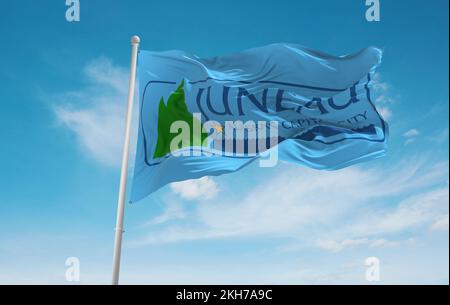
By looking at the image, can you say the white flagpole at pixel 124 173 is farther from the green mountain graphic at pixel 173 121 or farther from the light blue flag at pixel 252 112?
the green mountain graphic at pixel 173 121

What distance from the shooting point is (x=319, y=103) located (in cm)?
1201

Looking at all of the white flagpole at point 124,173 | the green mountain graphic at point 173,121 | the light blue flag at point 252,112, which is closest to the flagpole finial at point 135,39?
the white flagpole at point 124,173

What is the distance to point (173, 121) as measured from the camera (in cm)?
1145

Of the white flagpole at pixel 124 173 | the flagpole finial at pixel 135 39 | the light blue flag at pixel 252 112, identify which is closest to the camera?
the white flagpole at pixel 124 173

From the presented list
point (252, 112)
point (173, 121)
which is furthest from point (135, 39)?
point (252, 112)

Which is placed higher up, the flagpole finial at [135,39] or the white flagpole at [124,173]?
the flagpole finial at [135,39]

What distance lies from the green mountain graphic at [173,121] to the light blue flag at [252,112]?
0.02 meters

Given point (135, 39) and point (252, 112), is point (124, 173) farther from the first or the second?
point (252, 112)

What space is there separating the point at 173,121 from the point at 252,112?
6.20ft

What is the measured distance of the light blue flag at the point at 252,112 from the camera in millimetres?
11070

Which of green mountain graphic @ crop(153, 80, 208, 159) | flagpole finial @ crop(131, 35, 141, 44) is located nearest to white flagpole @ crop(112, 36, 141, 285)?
flagpole finial @ crop(131, 35, 141, 44)

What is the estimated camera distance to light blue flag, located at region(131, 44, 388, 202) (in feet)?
36.3

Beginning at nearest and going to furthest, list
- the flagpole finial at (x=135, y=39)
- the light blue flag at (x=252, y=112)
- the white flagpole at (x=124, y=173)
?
the white flagpole at (x=124, y=173)
the light blue flag at (x=252, y=112)
the flagpole finial at (x=135, y=39)
